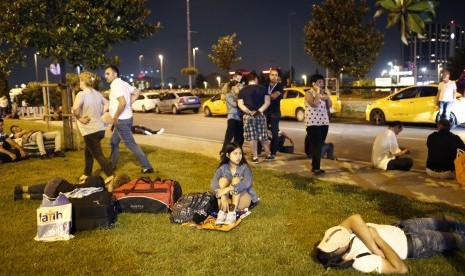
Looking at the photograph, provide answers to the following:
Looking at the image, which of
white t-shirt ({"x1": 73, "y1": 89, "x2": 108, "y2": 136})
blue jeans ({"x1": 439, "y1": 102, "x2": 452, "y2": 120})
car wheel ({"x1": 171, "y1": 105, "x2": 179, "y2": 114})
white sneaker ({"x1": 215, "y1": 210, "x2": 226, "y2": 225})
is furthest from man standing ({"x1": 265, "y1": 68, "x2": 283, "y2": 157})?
car wheel ({"x1": 171, "y1": 105, "x2": 179, "y2": 114})

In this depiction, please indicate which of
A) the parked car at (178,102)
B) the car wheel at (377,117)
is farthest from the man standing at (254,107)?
the parked car at (178,102)

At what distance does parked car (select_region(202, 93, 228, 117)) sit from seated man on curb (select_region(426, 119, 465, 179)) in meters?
16.5

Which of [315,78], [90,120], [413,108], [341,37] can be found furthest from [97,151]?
A: [341,37]

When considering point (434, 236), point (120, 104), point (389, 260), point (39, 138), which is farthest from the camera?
point (39, 138)

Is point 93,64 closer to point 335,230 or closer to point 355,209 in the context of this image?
point 355,209

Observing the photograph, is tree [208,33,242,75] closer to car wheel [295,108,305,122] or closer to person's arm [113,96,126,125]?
car wheel [295,108,305,122]

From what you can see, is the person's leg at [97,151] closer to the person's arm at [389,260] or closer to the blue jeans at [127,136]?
the blue jeans at [127,136]

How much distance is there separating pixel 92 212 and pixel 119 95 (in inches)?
118

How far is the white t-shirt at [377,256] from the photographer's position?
4277 mm

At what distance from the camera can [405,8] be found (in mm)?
2994

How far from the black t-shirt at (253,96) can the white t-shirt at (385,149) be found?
2329 millimetres

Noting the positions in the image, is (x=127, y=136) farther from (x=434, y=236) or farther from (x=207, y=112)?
(x=207, y=112)

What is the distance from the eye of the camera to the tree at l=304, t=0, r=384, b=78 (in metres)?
25.5

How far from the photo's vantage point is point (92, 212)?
5602 millimetres
